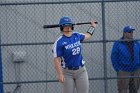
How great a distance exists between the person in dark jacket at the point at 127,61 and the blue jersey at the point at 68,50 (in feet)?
5.05

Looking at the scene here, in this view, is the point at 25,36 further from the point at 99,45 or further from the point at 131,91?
the point at 131,91

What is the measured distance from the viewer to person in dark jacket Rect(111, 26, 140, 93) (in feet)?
27.8

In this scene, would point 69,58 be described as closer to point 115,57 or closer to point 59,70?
point 59,70

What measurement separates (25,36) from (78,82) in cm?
207

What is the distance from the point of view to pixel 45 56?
8.87 meters

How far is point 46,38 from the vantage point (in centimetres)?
884

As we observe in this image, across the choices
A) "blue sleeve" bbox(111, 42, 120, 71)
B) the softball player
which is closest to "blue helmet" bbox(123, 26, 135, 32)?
"blue sleeve" bbox(111, 42, 120, 71)

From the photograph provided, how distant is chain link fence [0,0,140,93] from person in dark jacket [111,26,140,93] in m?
0.22

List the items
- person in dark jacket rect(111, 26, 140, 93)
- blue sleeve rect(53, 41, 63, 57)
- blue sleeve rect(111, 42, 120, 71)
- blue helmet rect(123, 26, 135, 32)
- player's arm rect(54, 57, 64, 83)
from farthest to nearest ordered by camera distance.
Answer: blue sleeve rect(111, 42, 120, 71)
person in dark jacket rect(111, 26, 140, 93)
blue helmet rect(123, 26, 135, 32)
blue sleeve rect(53, 41, 63, 57)
player's arm rect(54, 57, 64, 83)

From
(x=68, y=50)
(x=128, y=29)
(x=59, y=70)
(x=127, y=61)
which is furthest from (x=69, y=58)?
(x=127, y=61)

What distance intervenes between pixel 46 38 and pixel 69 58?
6.10 ft

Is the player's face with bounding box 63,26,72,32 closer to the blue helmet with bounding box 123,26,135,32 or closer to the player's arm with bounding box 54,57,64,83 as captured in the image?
the player's arm with bounding box 54,57,64,83

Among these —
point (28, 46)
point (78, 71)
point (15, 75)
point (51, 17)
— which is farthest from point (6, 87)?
point (78, 71)

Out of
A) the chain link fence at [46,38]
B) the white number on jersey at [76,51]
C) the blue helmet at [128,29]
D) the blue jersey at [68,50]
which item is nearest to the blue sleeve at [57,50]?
the blue jersey at [68,50]
